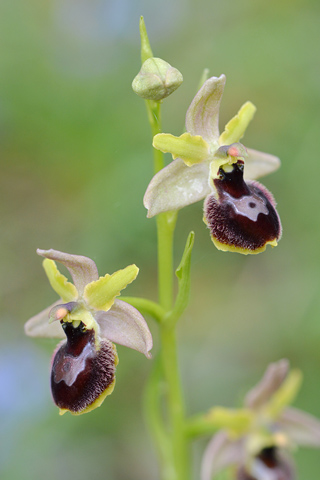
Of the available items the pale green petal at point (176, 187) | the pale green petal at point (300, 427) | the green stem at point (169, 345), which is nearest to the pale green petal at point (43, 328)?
the green stem at point (169, 345)

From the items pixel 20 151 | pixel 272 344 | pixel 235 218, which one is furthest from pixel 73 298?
pixel 20 151

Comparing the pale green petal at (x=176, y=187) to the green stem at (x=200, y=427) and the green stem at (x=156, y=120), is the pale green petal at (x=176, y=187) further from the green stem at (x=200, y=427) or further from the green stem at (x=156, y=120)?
the green stem at (x=200, y=427)

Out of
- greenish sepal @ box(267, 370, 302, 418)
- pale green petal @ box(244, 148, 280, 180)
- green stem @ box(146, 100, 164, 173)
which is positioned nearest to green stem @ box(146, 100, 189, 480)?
green stem @ box(146, 100, 164, 173)

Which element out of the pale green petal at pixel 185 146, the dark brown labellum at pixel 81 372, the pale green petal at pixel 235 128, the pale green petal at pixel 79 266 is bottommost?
the dark brown labellum at pixel 81 372

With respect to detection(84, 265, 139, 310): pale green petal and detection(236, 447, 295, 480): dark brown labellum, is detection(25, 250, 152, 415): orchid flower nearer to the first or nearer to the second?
detection(84, 265, 139, 310): pale green petal

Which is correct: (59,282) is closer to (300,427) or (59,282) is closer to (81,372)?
(81,372)

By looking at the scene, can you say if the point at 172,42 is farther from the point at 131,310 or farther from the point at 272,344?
the point at 131,310

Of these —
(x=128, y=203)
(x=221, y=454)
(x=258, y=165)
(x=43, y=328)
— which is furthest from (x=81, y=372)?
(x=128, y=203)
